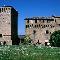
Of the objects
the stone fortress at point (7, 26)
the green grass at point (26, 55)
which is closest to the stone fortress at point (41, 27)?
the stone fortress at point (7, 26)

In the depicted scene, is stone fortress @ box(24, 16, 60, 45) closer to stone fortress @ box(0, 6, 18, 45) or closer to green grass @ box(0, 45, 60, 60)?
stone fortress @ box(0, 6, 18, 45)

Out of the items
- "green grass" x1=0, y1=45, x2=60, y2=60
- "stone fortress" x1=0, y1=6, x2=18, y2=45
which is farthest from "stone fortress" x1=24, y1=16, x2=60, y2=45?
"green grass" x1=0, y1=45, x2=60, y2=60

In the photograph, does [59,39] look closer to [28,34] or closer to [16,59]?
[28,34]

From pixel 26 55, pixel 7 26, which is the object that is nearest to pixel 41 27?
pixel 7 26

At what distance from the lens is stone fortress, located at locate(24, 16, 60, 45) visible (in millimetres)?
91750

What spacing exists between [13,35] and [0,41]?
4.74m

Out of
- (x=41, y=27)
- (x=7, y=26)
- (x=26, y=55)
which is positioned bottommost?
(x=26, y=55)

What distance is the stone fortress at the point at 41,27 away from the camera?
91750 millimetres

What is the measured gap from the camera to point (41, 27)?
3671 inches

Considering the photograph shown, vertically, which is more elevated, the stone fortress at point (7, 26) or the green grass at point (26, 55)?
the stone fortress at point (7, 26)

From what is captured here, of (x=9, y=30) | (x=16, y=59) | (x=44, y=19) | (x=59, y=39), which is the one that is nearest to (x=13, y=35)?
(x=9, y=30)

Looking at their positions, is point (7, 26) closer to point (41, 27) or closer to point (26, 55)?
point (41, 27)

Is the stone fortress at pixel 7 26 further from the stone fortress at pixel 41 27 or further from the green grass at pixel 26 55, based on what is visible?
the green grass at pixel 26 55

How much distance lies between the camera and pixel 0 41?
88625mm
